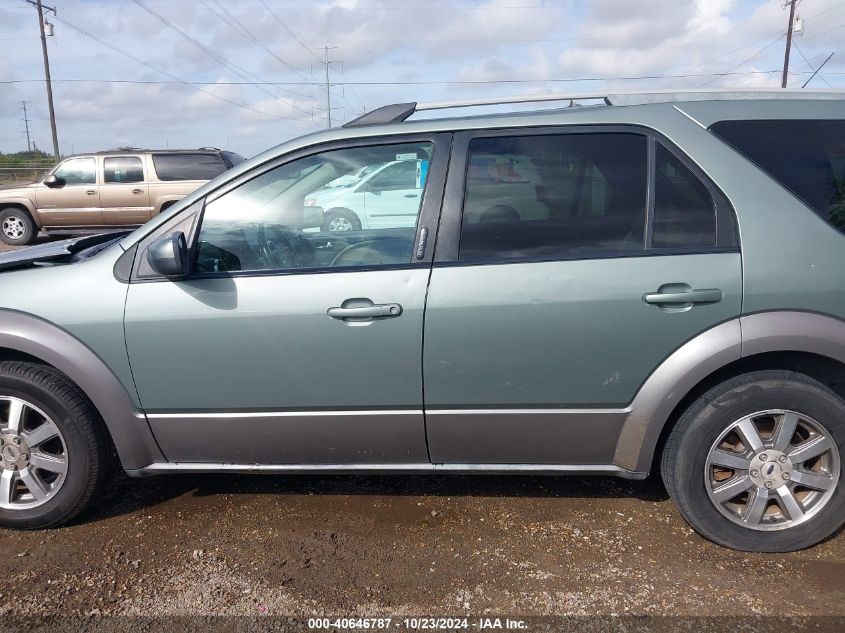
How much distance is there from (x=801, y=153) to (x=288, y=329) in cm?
222

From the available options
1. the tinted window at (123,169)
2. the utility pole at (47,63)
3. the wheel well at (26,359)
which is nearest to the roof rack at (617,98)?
the wheel well at (26,359)

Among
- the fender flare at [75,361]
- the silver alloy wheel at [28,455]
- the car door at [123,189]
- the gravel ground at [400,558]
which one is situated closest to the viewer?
the gravel ground at [400,558]

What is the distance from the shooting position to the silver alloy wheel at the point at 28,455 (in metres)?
2.85

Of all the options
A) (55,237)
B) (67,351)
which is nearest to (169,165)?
(55,237)

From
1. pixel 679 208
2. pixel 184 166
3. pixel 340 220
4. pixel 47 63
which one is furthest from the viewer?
pixel 47 63

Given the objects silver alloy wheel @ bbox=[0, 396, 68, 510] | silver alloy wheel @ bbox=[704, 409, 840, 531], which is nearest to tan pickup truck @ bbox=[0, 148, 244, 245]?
silver alloy wheel @ bbox=[0, 396, 68, 510]

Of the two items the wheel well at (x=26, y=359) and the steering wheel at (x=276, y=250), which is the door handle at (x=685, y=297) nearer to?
the steering wheel at (x=276, y=250)

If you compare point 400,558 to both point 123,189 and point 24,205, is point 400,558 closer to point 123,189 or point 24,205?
point 123,189

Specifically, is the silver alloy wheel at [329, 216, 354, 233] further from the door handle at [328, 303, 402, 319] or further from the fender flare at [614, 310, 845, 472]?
the fender flare at [614, 310, 845, 472]

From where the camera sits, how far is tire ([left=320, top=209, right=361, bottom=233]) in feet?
9.42

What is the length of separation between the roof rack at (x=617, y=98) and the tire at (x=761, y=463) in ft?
3.89

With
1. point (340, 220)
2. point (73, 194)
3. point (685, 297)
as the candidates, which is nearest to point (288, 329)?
point (340, 220)

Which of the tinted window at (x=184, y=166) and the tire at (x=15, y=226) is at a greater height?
the tinted window at (x=184, y=166)

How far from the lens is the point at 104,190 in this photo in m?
12.7
